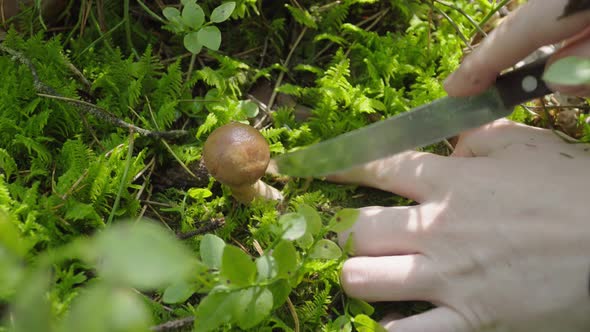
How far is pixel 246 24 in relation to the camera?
2199 millimetres

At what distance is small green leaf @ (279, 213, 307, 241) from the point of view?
1.30m

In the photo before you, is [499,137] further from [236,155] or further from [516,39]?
[236,155]

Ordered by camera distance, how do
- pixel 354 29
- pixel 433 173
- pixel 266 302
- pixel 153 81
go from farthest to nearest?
pixel 354 29 < pixel 153 81 < pixel 433 173 < pixel 266 302

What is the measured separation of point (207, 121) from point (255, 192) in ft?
1.12

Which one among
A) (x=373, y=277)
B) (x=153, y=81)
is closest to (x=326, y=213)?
(x=373, y=277)

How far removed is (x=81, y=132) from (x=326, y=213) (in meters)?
0.97

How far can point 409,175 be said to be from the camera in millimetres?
1752

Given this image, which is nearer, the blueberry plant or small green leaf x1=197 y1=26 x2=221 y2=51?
the blueberry plant

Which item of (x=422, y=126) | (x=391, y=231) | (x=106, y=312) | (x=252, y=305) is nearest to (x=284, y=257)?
(x=252, y=305)

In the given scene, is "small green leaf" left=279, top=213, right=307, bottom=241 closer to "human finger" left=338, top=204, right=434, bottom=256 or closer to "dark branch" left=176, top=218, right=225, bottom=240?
"human finger" left=338, top=204, right=434, bottom=256

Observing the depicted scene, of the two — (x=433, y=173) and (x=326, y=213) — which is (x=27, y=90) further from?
(x=433, y=173)

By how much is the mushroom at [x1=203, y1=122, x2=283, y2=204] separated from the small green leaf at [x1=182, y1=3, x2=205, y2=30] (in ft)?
1.58

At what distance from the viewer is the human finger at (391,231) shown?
1.62 metres

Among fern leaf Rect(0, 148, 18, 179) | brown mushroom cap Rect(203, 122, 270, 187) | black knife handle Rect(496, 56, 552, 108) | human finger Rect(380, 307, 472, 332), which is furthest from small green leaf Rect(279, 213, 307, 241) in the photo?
fern leaf Rect(0, 148, 18, 179)
